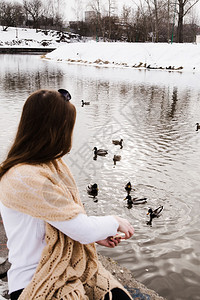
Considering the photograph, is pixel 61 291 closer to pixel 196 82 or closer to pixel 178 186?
pixel 178 186

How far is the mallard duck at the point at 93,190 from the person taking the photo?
5555mm

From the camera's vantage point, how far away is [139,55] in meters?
35.5

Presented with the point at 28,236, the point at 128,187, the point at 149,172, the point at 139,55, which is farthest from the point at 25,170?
the point at 139,55

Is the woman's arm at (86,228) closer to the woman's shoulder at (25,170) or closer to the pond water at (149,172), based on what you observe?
the woman's shoulder at (25,170)

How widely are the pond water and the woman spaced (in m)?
2.08

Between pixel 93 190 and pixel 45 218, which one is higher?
pixel 45 218

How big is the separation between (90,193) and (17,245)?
13.3 ft

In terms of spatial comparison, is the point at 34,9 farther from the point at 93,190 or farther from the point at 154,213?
the point at 154,213

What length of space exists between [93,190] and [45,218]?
4115mm

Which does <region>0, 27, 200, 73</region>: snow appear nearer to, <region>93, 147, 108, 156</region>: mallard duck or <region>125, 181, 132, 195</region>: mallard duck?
<region>93, 147, 108, 156</region>: mallard duck

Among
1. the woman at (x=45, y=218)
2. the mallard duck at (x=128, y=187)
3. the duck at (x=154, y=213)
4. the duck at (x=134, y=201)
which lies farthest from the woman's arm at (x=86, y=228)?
the mallard duck at (x=128, y=187)

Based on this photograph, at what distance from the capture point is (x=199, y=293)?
3527mm

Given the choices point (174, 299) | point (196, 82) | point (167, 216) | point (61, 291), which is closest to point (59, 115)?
point (61, 291)

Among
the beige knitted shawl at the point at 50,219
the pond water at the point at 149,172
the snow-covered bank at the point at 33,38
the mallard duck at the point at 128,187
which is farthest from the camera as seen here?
the snow-covered bank at the point at 33,38
